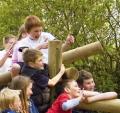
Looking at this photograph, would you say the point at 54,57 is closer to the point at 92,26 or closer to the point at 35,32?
the point at 35,32

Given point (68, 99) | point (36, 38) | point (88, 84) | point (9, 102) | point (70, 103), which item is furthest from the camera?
point (36, 38)

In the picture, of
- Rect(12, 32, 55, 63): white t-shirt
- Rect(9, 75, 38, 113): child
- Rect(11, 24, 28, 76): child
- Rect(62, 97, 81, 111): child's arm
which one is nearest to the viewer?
Rect(9, 75, 38, 113): child

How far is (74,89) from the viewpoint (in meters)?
4.77

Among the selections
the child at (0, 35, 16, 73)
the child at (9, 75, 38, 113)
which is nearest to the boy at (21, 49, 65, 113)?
the child at (9, 75, 38, 113)

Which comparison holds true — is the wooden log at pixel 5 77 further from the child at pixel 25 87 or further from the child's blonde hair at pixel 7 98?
the child's blonde hair at pixel 7 98

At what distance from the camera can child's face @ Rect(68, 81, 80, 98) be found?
473cm

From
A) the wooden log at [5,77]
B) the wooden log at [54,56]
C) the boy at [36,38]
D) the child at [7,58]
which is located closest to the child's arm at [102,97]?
the wooden log at [54,56]

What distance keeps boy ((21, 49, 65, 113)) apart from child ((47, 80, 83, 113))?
16cm

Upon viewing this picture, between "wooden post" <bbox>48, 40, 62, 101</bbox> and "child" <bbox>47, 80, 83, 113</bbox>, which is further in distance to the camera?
"wooden post" <bbox>48, 40, 62, 101</bbox>

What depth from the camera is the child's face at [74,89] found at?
473 centimetres

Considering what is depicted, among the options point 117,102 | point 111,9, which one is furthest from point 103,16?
point 117,102

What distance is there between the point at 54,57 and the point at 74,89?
0.46 m

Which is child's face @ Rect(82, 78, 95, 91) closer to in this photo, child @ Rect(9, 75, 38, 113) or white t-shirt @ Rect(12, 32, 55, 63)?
white t-shirt @ Rect(12, 32, 55, 63)

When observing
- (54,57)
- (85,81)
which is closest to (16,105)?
(54,57)
